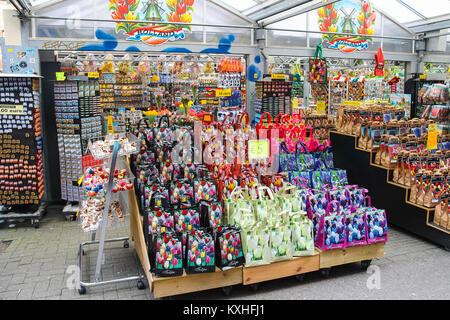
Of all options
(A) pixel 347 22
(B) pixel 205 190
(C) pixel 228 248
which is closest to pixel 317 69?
(A) pixel 347 22

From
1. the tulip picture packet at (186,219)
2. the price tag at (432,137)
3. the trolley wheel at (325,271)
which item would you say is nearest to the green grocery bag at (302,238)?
the trolley wheel at (325,271)

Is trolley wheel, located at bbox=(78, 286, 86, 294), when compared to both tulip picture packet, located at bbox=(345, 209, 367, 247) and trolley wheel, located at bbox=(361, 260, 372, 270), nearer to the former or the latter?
tulip picture packet, located at bbox=(345, 209, 367, 247)

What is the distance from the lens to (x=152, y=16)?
7.91m

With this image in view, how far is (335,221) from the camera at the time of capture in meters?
3.80

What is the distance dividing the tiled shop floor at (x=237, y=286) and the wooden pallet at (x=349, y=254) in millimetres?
175

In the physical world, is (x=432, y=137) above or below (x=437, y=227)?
above

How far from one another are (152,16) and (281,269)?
6.06 m

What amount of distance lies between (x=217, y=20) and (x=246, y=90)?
169 centimetres

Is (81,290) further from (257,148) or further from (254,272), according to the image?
(257,148)

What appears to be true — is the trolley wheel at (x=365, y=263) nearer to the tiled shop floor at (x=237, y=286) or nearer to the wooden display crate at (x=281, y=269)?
the tiled shop floor at (x=237, y=286)

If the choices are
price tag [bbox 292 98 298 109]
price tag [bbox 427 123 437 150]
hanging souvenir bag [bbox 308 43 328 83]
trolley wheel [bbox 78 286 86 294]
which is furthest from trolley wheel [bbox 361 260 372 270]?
hanging souvenir bag [bbox 308 43 328 83]

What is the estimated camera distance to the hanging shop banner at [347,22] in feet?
31.5

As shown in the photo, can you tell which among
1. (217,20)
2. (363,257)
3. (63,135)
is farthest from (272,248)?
(217,20)

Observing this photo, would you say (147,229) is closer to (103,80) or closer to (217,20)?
(217,20)
